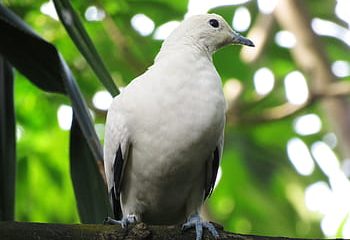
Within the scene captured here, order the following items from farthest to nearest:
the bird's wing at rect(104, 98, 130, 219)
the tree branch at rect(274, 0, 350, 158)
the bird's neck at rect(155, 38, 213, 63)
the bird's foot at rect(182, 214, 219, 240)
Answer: the tree branch at rect(274, 0, 350, 158)
the bird's neck at rect(155, 38, 213, 63)
the bird's wing at rect(104, 98, 130, 219)
the bird's foot at rect(182, 214, 219, 240)

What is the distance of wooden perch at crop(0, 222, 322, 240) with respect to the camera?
2.04 meters

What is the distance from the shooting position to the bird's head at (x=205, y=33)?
10.2 feet

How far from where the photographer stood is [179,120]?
2.66 metres

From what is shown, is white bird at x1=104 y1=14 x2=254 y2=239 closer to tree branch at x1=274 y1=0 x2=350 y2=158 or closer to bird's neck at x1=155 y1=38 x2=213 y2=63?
bird's neck at x1=155 y1=38 x2=213 y2=63

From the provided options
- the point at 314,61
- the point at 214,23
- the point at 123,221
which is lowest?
the point at 123,221

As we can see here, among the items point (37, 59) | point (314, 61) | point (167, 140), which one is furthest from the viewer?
point (314, 61)

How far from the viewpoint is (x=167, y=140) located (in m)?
2.67

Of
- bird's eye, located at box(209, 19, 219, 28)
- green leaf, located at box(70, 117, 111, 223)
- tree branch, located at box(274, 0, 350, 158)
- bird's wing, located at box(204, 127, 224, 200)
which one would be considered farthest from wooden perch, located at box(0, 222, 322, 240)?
tree branch, located at box(274, 0, 350, 158)

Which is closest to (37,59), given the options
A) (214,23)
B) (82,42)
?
(82,42)

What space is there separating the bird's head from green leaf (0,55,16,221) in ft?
2.08

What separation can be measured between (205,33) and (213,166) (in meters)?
0.59

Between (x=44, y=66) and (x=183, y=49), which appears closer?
(x=44, y=66)

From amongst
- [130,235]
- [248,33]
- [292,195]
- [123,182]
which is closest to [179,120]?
[123,182]

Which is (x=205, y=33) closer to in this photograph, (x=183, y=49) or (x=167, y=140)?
(x=183, y=49)
